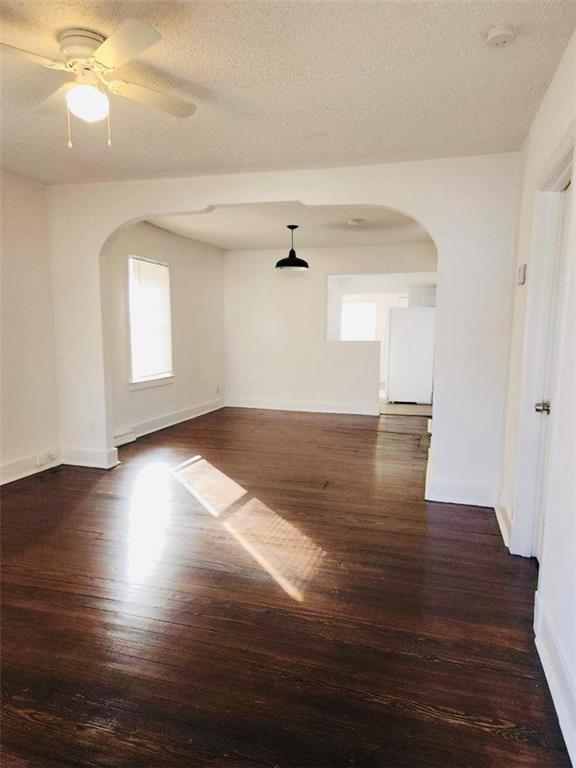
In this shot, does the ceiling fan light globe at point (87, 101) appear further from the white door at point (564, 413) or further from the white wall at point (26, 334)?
the white wall at point (26, 334)

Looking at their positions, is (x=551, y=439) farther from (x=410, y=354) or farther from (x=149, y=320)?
(x=410, y=354)

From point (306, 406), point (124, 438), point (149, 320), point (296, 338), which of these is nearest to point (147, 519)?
point (124, 438)

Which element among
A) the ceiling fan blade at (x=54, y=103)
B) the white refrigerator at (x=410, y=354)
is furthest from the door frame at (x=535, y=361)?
the white refrigerator at (x=410, y=354)

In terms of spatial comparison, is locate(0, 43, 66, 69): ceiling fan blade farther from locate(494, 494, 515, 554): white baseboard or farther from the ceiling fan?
locate(494, 494, 515, 554): white baseboard

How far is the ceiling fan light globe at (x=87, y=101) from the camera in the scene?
6.12 ft

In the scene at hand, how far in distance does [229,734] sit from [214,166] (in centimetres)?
348

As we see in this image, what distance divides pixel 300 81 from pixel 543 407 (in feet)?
6.86

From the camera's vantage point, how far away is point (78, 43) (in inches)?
74.5

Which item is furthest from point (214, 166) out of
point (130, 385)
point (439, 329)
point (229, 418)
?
point (229, 418)

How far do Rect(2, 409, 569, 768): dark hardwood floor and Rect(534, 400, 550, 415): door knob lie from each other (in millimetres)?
874

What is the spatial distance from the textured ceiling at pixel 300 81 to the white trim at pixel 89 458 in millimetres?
2460

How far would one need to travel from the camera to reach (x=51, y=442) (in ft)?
14.0

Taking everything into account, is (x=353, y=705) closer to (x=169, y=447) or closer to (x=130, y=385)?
(x=169, y=447)

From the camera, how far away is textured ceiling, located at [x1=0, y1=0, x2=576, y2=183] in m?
1.76
